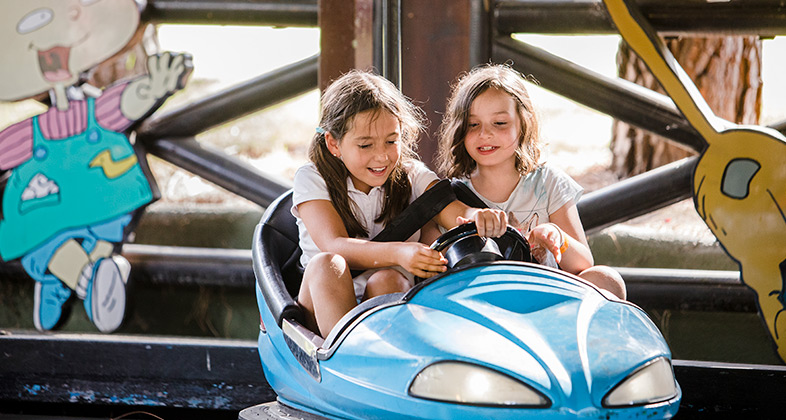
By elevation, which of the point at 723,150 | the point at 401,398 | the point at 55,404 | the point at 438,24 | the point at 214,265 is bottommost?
the point at 55,404

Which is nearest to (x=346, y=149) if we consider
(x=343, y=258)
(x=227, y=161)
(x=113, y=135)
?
(x=343, y=258)

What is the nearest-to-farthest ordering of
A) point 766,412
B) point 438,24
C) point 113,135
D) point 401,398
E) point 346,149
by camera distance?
point 401,398 < point 346,149 < point 766,412 < point 438,24 < point 113,135

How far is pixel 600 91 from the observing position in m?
1.93

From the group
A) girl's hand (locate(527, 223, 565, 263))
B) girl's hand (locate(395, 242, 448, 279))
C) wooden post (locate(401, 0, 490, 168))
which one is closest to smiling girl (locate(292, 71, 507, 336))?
girl's hand (locate(395, 242, 448, 279))

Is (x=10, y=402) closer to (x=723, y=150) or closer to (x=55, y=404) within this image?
(x=55, y=404)

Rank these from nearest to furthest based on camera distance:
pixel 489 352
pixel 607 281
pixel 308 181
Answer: pixel 489 352 → pixel 607 281 → pixel 308 181

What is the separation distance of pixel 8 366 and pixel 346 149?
129 cm

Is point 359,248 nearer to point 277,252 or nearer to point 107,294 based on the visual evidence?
point 277,252

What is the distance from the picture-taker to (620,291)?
48.5 inches

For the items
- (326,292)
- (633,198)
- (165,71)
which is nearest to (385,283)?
Answer: (326,292)

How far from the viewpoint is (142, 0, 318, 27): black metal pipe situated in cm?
212

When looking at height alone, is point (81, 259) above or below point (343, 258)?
below

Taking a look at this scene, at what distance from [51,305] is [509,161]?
1.49 m

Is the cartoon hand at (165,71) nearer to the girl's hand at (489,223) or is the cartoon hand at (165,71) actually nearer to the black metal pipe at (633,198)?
the black metal pipe at (633,198)
